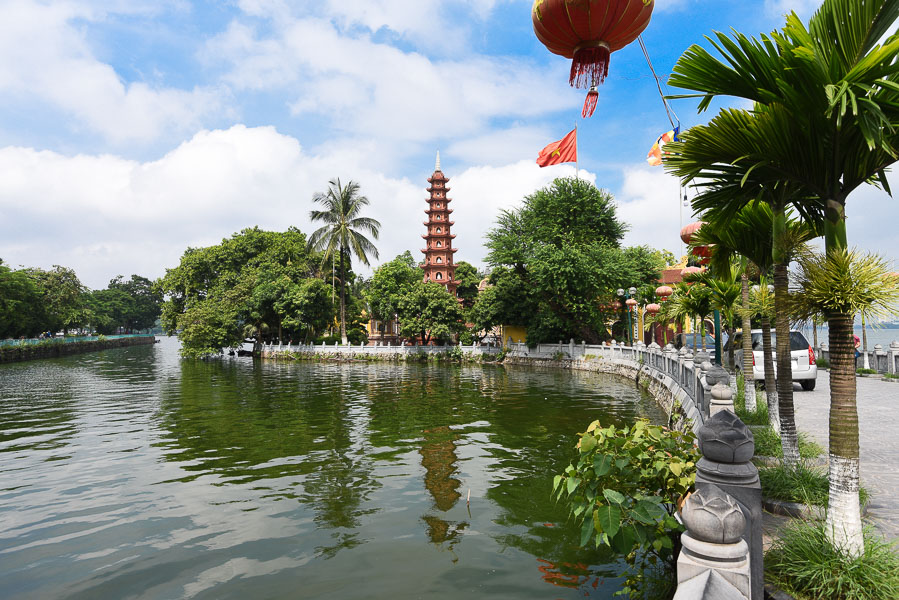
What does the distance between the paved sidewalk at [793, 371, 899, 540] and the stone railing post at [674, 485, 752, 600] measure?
8.21ft

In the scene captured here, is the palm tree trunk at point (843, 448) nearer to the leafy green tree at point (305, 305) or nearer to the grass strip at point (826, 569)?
the grass strip at point (826, 569)

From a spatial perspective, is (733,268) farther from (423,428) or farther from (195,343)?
(195,343)

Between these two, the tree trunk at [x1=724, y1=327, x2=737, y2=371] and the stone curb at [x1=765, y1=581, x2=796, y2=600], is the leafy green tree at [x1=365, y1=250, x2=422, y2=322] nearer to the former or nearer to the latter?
the tree trunk at [x1=724, y1=327, x2=737, y2=371]

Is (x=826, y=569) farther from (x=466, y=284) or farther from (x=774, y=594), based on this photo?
(x=466, y=284)

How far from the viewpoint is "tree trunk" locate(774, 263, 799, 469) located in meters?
5.59

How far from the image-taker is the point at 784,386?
616cm

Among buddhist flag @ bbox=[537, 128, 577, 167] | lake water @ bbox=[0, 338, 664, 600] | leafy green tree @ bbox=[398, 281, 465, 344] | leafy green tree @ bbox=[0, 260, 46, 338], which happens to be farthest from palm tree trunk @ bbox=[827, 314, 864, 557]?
leafy green tree @ bbox=[0, 260, 46, 338]

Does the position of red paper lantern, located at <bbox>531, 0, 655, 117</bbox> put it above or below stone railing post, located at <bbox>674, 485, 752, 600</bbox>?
above

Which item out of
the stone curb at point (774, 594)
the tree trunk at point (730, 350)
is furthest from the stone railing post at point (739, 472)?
the tree trunk at point (730, 350)

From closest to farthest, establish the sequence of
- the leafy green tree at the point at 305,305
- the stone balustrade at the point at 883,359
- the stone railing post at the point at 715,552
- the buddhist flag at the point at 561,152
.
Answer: the stone railing post at the point at 715,552
the stone balustrade at the point at 883,359
the buddhist flag at the point at 561,152
the leafy green tree at the point at 305,305

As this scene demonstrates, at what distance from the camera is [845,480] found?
366cm

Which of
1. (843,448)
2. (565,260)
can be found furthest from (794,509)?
(565,260)

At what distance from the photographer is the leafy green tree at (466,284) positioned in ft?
188

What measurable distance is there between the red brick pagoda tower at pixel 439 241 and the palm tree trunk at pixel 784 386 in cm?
4825
